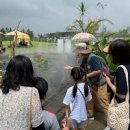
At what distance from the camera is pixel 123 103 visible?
407 cm

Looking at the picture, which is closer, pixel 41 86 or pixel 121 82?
pixel 41 86

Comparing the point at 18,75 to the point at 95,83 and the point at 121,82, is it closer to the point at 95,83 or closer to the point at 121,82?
the point at 121,82

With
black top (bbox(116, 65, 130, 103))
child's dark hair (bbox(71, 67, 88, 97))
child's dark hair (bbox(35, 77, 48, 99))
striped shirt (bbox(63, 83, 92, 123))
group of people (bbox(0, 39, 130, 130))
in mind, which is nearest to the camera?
group of people (bbox(0, 39, 130, 130))

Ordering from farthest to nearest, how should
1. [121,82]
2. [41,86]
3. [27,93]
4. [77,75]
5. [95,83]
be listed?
[95,83], [77,75], [121,82], [41,86], [27,93]

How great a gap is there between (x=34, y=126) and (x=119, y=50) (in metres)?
1.46

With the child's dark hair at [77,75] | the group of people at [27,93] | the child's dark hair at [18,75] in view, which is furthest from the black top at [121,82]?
the child's dark hair at [77,75]

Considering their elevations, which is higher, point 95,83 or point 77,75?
point 77,75

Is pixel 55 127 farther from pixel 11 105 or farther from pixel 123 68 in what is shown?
pixel 123 68

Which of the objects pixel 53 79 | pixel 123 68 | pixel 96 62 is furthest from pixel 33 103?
pixel 53 79

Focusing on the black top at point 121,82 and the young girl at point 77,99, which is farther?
the young girl at point 77,99

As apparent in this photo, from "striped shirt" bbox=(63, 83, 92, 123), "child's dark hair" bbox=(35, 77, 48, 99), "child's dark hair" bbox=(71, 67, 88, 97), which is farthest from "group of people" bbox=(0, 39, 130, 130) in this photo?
"striped shirt" bbox=(63, 83, 92, 123)

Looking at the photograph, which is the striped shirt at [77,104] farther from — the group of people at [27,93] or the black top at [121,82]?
the black top at [121,82]

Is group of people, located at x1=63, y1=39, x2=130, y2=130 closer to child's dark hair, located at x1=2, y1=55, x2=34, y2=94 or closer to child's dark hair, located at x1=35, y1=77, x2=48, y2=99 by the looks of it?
child's dark hair, located at x1=35, y1=77, x2=48, y2=99

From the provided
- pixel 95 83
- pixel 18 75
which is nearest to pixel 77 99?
pixel 95 83
